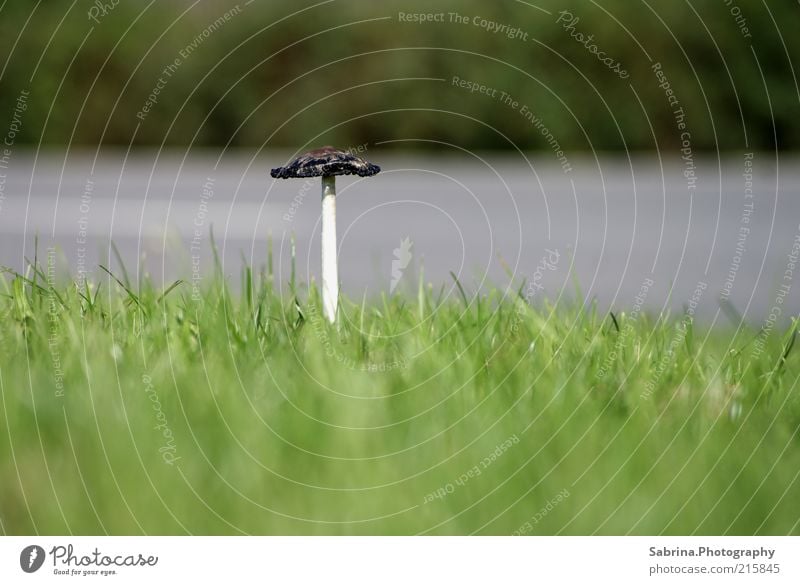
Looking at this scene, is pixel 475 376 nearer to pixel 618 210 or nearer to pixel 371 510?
pixel 371 510

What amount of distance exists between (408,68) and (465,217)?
1710 millimetres

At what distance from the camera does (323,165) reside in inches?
80.4

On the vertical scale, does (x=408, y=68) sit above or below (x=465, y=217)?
above

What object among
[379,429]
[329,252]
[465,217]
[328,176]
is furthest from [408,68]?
[379,429]

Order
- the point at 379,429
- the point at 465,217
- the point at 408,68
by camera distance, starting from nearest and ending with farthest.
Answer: the point at 379,429
the point at 408,68
the point at 465,217

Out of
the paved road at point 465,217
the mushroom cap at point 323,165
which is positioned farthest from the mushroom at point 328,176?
the paved road at point 465,217

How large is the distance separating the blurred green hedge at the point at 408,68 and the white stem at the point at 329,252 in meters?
6.78

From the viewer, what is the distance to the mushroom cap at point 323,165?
204cm

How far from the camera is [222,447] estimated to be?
164 centimetres

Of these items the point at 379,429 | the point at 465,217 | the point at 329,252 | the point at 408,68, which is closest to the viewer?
the point at 379,429

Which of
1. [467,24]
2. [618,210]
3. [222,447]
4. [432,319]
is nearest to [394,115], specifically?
[467,24]

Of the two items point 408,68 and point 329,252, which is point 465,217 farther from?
point 329,252

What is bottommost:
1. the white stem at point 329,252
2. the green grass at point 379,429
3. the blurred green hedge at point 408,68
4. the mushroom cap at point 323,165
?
the green grass at point 379,429

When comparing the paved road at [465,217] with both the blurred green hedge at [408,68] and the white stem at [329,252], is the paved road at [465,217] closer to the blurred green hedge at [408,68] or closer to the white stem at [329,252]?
the blurred green hedge at [408,68]
